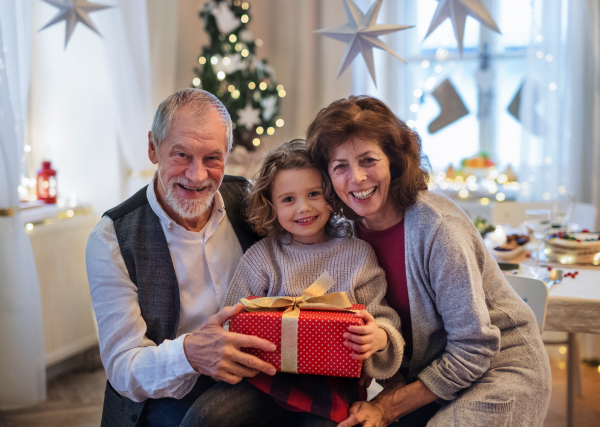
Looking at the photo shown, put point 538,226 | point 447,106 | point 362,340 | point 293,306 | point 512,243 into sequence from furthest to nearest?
point 447,106
point 512,243
point 538,226
point 293,306
point 362,340

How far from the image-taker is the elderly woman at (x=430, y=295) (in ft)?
4.21

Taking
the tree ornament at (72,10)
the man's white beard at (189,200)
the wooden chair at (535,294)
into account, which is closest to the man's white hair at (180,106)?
the man's white beard at (189,200)

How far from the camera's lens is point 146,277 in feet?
4.91

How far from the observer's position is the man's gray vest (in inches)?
58.9

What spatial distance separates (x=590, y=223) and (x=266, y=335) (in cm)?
267

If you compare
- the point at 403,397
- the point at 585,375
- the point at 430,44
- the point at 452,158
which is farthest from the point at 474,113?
the point at 403,397

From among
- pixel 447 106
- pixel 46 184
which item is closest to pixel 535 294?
pixel 46 184

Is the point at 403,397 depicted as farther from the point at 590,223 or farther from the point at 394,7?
the point at 394,7

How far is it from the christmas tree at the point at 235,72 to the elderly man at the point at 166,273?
236cm

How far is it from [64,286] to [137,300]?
183 centimetres

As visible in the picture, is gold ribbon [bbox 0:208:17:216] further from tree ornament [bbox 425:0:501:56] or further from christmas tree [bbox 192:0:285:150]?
tree ornament [bbox 425:0:501:56]

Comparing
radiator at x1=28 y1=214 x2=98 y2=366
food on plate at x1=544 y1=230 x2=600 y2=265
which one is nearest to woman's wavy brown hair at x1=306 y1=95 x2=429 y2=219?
food on plate at x1=544 y1=230 x2=600 y2=265

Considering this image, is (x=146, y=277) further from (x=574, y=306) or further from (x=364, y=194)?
(x=574, y=306)

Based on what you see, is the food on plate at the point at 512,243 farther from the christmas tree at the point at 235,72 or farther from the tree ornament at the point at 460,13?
the christmas tree at the point at 235,72
